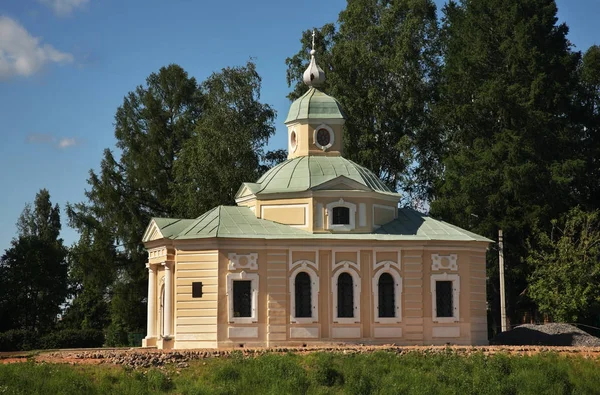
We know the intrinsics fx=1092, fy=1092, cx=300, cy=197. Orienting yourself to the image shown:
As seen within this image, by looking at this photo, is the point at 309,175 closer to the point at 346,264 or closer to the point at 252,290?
the point at 346,264

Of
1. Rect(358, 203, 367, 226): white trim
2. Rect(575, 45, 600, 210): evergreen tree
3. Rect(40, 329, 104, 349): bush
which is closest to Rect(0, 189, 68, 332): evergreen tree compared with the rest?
Rect(40, 329, 104, 349): bush

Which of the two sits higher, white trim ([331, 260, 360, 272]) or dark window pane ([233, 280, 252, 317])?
white trim ([331, 260, 360, 272])

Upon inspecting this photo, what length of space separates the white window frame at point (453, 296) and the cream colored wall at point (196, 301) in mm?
8583

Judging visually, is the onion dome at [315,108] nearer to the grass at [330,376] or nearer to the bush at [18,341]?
the grass at [330,376]

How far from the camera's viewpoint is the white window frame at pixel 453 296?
43031 millimetres

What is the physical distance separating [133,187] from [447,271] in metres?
25.5

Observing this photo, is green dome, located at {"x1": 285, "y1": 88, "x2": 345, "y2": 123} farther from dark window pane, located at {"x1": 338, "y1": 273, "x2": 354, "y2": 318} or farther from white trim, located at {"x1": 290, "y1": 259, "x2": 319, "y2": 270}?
dark window pane, located at {"x1": 338, "y1": 273, "x2": 354, "y2": 318}

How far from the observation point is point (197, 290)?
4166cm

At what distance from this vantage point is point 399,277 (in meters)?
43.0

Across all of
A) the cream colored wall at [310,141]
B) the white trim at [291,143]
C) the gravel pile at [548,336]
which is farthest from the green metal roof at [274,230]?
the gravel pile at [548,336]

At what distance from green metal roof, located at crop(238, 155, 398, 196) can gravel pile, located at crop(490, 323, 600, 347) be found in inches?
312

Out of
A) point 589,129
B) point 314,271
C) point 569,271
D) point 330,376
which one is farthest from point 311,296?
point 589,129

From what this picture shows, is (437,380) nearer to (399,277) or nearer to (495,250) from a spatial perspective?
(399,277)

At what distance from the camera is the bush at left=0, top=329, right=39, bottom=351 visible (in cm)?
4878
